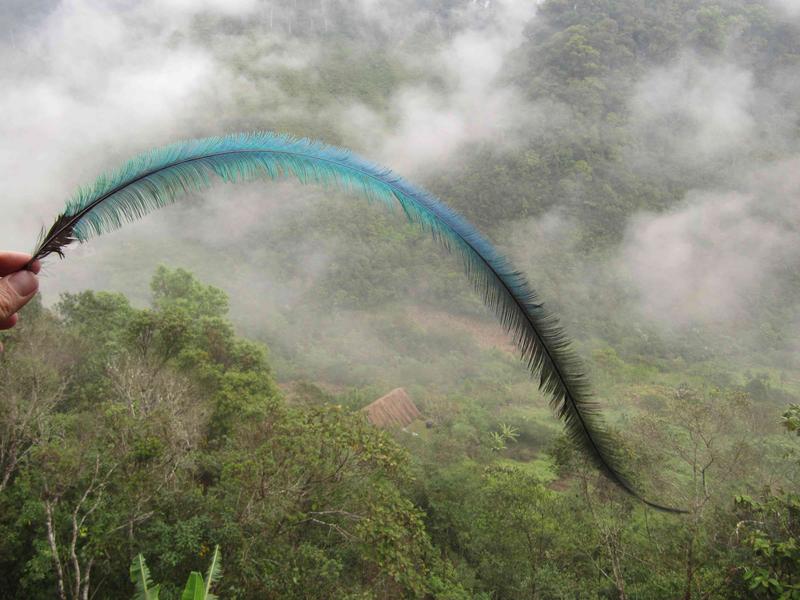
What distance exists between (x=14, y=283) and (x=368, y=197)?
1671 millimetres

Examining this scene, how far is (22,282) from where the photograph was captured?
2076 mm

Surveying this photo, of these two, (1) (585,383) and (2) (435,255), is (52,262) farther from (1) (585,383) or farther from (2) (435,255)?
(2) (435,255)

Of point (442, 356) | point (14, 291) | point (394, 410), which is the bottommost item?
point (14, 291)

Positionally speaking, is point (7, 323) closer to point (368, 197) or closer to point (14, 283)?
point (14, 283)

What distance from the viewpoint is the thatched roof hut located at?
2431 centimetres

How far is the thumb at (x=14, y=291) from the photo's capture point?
2.01m

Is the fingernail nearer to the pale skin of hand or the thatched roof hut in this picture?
the pale skin of hand

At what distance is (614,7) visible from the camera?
7075cm

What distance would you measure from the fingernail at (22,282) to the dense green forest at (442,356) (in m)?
4.61

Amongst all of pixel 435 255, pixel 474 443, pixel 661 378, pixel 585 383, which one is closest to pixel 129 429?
pixel 585 383

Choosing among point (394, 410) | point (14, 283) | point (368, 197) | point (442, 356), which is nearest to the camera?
point (14, 283)

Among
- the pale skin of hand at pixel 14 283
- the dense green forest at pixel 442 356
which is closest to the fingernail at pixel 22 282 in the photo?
the pale skin of hand at pixel 14 283

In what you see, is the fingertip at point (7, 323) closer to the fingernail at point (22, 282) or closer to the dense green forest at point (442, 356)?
the fingernail at point (22, 282)

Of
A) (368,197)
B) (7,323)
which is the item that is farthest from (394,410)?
(7,323)
